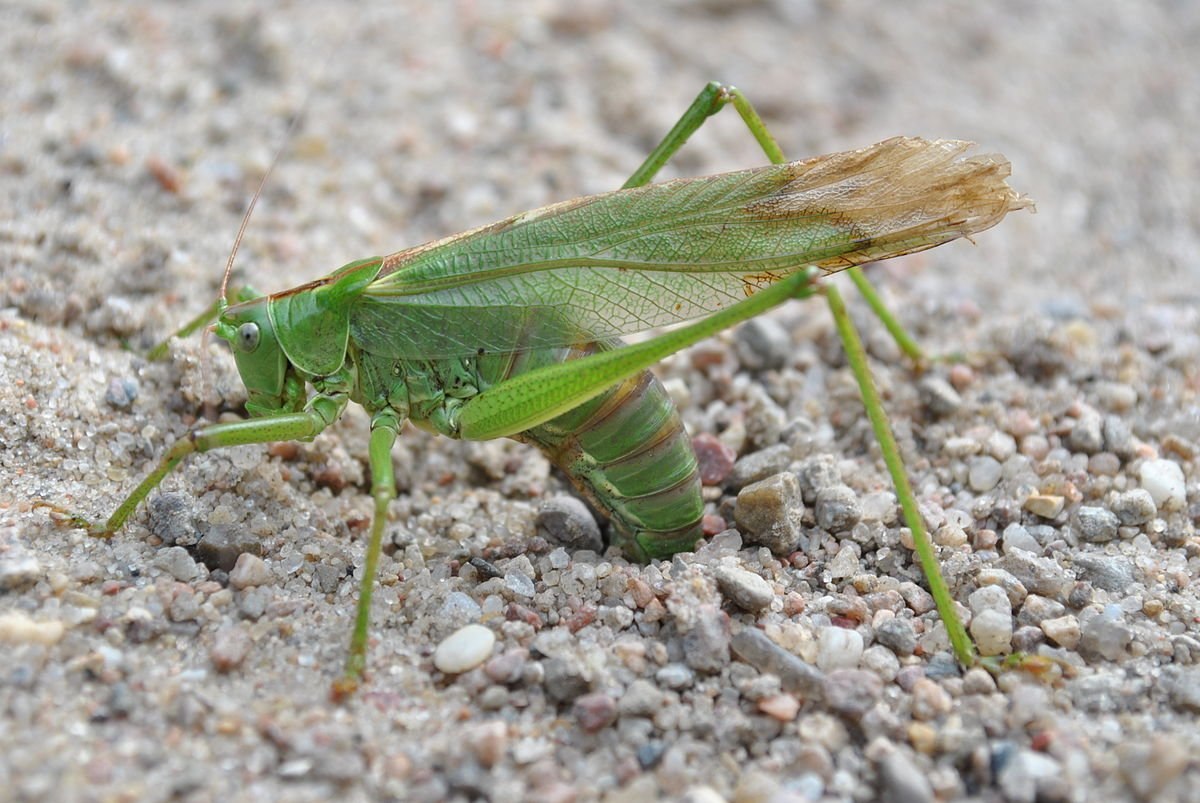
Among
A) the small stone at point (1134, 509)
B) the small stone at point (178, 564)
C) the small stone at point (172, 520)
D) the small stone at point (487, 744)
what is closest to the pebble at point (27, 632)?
the small stone at point (178, 564)

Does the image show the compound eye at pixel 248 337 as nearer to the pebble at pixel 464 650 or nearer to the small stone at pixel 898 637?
the pebble at pixel 464 650

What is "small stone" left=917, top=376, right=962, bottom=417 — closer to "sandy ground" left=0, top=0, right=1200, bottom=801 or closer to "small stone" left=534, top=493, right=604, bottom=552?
"sandy ground" left=0, top=0, right=1200, bottom=801

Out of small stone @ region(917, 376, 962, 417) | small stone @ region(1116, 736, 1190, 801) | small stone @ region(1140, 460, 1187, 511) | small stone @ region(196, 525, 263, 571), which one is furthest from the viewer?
small stone @ region(917, 376, 962, 417)

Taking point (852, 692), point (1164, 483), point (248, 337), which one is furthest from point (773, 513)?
point (248, 337)

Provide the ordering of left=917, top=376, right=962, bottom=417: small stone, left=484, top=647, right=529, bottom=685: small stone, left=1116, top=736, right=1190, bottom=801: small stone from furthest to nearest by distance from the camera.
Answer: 1. left=917, top=376, right=962, bottom=417: small stone
2. left=484, top=647, right=529, bottom=685: small stone
3. left=1116, top=736, right=1190, bottom=801: small stone

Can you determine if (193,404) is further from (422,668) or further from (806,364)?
(806,364)

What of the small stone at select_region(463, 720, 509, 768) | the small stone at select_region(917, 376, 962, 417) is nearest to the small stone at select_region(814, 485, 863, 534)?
the small stone at select_region(917, 376, 962, 417)
